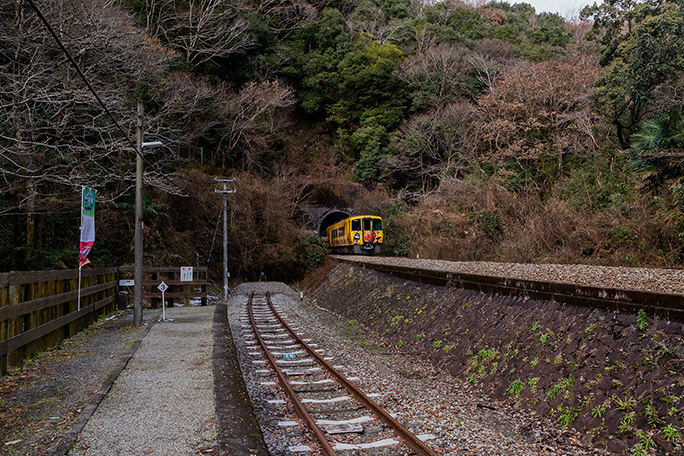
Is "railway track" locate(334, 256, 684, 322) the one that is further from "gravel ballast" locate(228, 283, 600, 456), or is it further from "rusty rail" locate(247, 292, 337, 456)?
"rusty rail" locate(247, 292, 337, 456)

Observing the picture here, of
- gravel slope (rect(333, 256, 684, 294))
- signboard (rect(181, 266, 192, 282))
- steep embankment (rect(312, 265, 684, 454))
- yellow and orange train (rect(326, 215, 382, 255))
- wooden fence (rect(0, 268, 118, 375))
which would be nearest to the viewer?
steep embankment (rect(312, 265, 684, 454))

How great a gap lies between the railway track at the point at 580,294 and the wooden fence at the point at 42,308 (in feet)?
23.8

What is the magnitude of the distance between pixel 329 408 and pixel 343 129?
3577 cm

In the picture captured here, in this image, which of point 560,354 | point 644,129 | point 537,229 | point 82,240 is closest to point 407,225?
point 537,229

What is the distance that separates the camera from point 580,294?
6.02 metres

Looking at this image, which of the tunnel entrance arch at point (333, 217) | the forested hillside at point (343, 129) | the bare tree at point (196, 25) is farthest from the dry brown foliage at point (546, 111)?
the bare tree at point (196, 25)

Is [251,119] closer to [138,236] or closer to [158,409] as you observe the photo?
[138,236]

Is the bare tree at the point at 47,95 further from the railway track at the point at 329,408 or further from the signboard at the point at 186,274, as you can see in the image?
the railway track at the point at 329,408

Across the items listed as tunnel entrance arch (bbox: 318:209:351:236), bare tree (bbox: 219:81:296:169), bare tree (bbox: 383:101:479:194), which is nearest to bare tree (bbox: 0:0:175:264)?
bare tree (bbox: 219:81:296:169)

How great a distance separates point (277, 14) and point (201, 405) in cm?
3939

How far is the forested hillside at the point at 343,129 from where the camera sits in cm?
1289

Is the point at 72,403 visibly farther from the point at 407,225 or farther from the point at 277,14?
the point at 277,14

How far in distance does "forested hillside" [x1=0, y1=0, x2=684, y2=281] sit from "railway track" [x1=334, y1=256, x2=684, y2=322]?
455cm

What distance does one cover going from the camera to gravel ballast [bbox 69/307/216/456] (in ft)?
14.4
